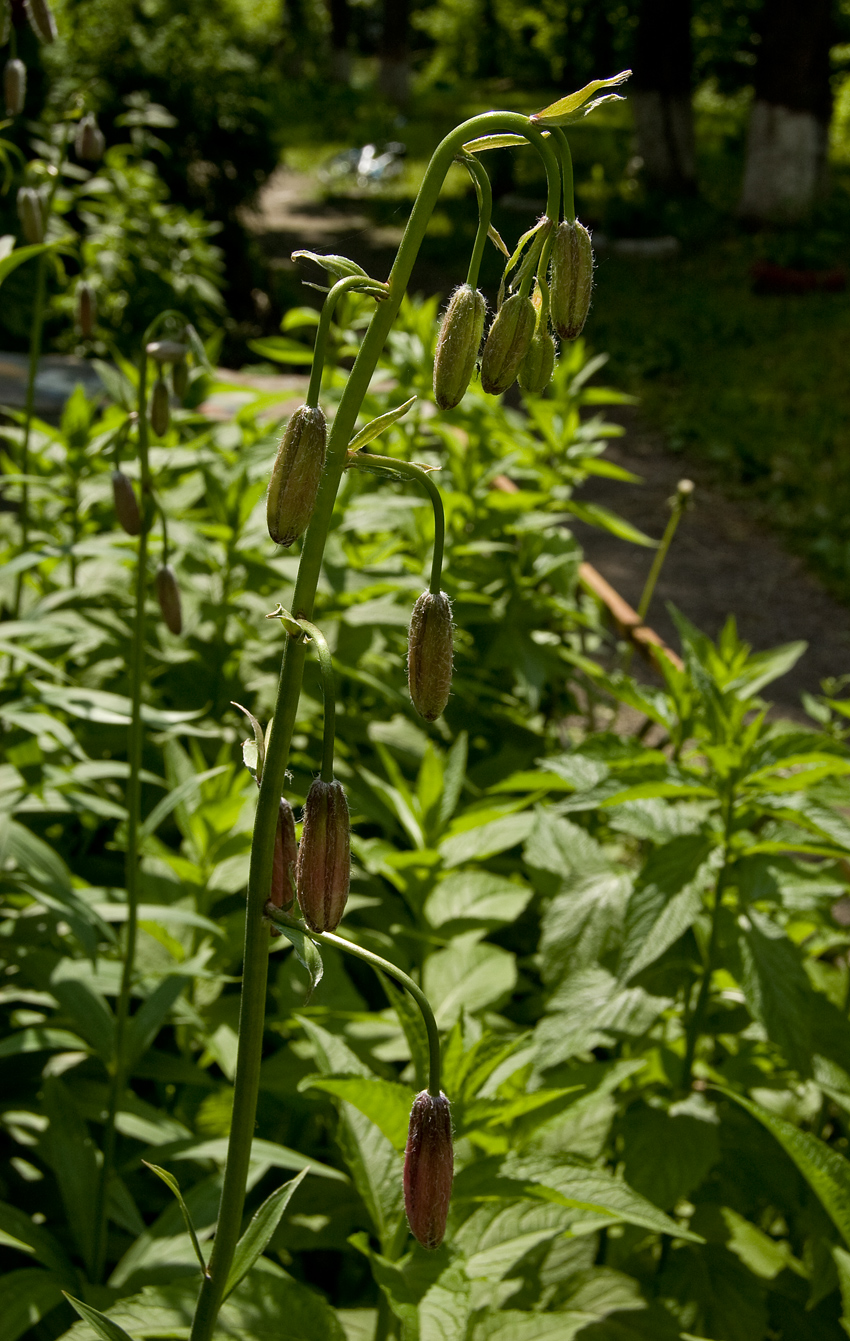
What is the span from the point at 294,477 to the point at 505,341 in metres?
0.23

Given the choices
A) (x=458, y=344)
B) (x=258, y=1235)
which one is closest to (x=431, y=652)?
(x=458, y=344)

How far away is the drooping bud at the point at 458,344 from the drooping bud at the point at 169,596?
94 centimetres

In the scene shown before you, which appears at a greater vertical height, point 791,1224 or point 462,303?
point 462,303

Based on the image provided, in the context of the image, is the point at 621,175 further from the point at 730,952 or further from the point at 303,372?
the point at 730,952

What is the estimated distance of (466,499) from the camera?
11.3 feet

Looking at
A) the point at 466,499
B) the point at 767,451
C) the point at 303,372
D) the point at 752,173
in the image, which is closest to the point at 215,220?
the point at 303,372

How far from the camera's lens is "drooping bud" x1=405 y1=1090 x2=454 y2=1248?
3.63 ft

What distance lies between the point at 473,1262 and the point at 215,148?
10.9 metres

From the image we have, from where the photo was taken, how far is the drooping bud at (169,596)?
193cm

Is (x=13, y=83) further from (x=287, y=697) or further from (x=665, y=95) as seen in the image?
(x=665, y=95)

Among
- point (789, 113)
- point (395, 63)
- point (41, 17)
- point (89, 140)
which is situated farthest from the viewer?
point (395, 63)

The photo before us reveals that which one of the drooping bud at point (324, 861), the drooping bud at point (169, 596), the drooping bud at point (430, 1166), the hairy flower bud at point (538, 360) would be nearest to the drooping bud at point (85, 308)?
the drooping bud at point (169, 596)

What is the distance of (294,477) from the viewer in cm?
102

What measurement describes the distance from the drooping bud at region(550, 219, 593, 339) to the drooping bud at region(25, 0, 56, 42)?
1605mm
